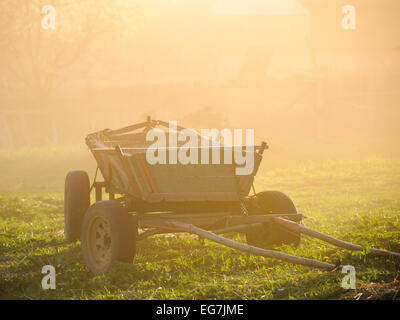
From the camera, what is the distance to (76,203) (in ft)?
23.4

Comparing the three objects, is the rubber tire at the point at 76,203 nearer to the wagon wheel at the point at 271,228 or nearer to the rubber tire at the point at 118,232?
the rubber tire at the point at 118,232

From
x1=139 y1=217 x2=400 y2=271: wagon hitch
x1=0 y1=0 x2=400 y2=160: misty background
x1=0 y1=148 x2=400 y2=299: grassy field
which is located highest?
x1=0 y1=0 x2=400 y2=160: misty background

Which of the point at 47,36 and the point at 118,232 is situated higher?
the point at 47,36

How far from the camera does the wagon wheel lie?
6.68 metres

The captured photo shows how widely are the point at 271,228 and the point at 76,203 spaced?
8.14ft

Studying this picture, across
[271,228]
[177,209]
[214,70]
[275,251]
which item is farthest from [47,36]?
[275,251]

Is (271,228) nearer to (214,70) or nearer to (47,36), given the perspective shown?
(214,70)

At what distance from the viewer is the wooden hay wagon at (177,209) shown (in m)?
5.77

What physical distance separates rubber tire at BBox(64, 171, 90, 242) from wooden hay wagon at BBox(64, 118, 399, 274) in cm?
43

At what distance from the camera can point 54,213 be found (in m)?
11.4

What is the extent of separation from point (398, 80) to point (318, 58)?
4.44 metres

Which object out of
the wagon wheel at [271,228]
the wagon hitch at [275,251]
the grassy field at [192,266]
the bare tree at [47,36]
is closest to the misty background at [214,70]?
the bare tree at [47,36]

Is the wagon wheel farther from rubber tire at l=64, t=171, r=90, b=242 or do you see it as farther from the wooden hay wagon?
rubber tire at l=64, t=171, r=90, b=242

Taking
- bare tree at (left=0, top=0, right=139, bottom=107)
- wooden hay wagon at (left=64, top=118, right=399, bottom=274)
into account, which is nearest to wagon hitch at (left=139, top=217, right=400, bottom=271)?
wooden hay wagon at (left=64, top=118, right=399, bottom=274)
